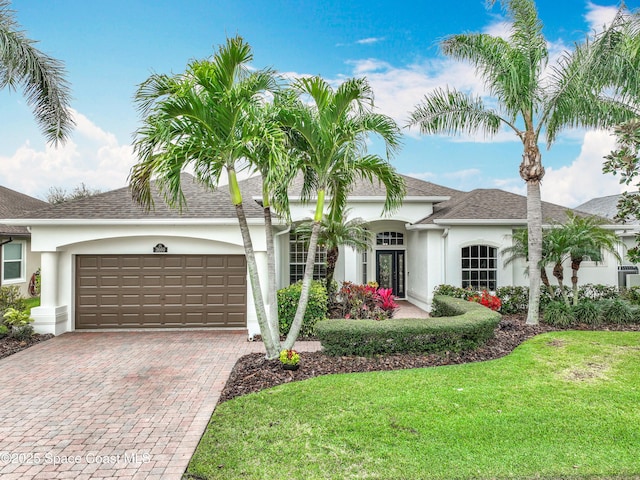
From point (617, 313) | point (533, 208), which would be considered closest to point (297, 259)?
point (533, 208)

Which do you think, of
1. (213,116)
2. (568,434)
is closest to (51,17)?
(213,116)

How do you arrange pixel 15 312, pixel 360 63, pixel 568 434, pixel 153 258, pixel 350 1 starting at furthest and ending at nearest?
pixel 360 63, pixel 350 1, pixel 153 258, pixel 15 312, pixel 568 434

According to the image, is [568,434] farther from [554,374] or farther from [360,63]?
[360,63]

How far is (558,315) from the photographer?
10852 millimetres

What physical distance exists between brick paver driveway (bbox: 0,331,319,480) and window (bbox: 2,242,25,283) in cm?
891

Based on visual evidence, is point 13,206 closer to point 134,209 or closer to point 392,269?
point 134,209

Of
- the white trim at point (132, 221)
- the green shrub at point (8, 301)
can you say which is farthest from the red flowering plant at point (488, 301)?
the green shrub at point (8, 301)

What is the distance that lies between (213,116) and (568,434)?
701 centimetres

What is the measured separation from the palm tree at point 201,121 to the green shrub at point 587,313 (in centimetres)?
1029

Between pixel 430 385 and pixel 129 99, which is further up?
pixel 129 99

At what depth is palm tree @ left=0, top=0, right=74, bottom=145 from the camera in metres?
9.16

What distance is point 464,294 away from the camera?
12141 mm

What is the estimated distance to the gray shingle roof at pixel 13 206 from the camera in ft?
52.1

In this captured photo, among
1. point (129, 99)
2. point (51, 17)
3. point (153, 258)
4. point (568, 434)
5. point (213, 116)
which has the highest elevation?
point (51, 17)
